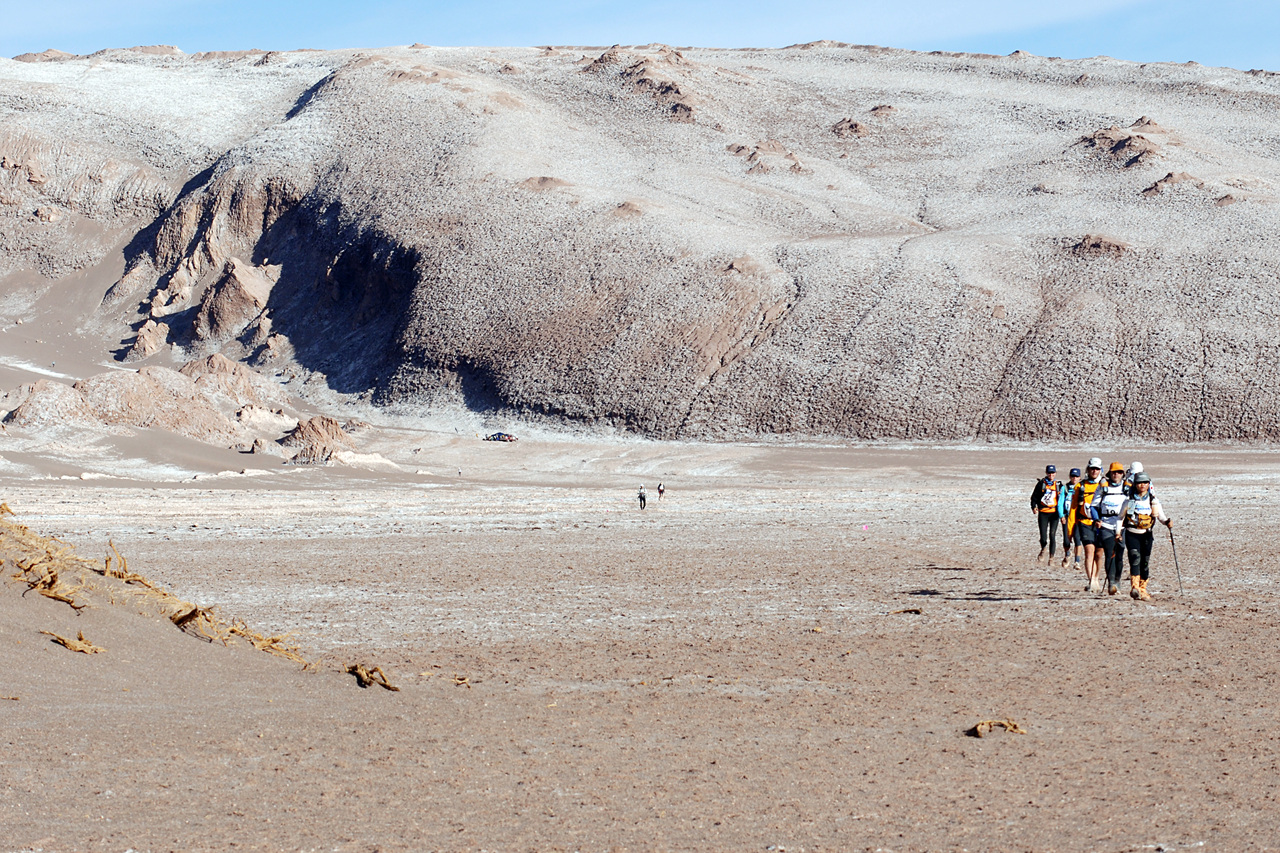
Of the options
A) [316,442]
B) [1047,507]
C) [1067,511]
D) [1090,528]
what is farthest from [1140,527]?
[316,442]

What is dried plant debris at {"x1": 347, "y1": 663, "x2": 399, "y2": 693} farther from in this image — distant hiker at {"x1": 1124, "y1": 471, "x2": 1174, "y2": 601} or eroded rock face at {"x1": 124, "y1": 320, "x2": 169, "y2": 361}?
eroded rock face at {"x1": 124, "y1": 320, "x2": 169, "y2": 361}

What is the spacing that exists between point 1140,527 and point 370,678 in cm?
945

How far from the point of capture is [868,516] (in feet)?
86.2

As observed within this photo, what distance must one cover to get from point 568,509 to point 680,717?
19678 mm

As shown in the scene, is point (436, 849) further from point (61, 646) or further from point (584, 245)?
point (584, 245)

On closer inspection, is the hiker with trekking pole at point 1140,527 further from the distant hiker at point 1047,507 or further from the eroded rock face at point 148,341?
the eroded rock face at point 148,341

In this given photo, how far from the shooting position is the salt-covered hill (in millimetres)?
55219

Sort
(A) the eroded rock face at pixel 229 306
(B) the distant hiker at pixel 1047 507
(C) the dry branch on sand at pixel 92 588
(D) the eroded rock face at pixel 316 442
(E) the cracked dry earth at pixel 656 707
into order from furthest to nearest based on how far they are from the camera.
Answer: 1. (A) the eroded rock face at pixel 229 306
2. (D) the eroded rock face at pixel 316 442
3. (B) the distant hiker at pixel 1047 507
4. (C) the dry branch on sand at pixel 92 588
5. (E) the cracked dry earth at pixel 656 707

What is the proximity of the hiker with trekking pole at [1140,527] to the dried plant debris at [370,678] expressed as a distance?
9236mm

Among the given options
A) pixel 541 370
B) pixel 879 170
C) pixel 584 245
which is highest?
pixel 879 170

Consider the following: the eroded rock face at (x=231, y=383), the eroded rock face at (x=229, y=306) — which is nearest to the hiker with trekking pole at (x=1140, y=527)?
A: the eroded rock face at (x=231, y=383)

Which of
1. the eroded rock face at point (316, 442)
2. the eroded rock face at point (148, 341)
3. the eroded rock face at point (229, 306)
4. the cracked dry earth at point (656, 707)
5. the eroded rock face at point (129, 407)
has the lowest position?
the cracked dry earth at point (656, 707)

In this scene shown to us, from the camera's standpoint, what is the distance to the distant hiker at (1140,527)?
13547 mm

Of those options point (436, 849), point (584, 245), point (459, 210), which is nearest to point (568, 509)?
point (436, 849)
